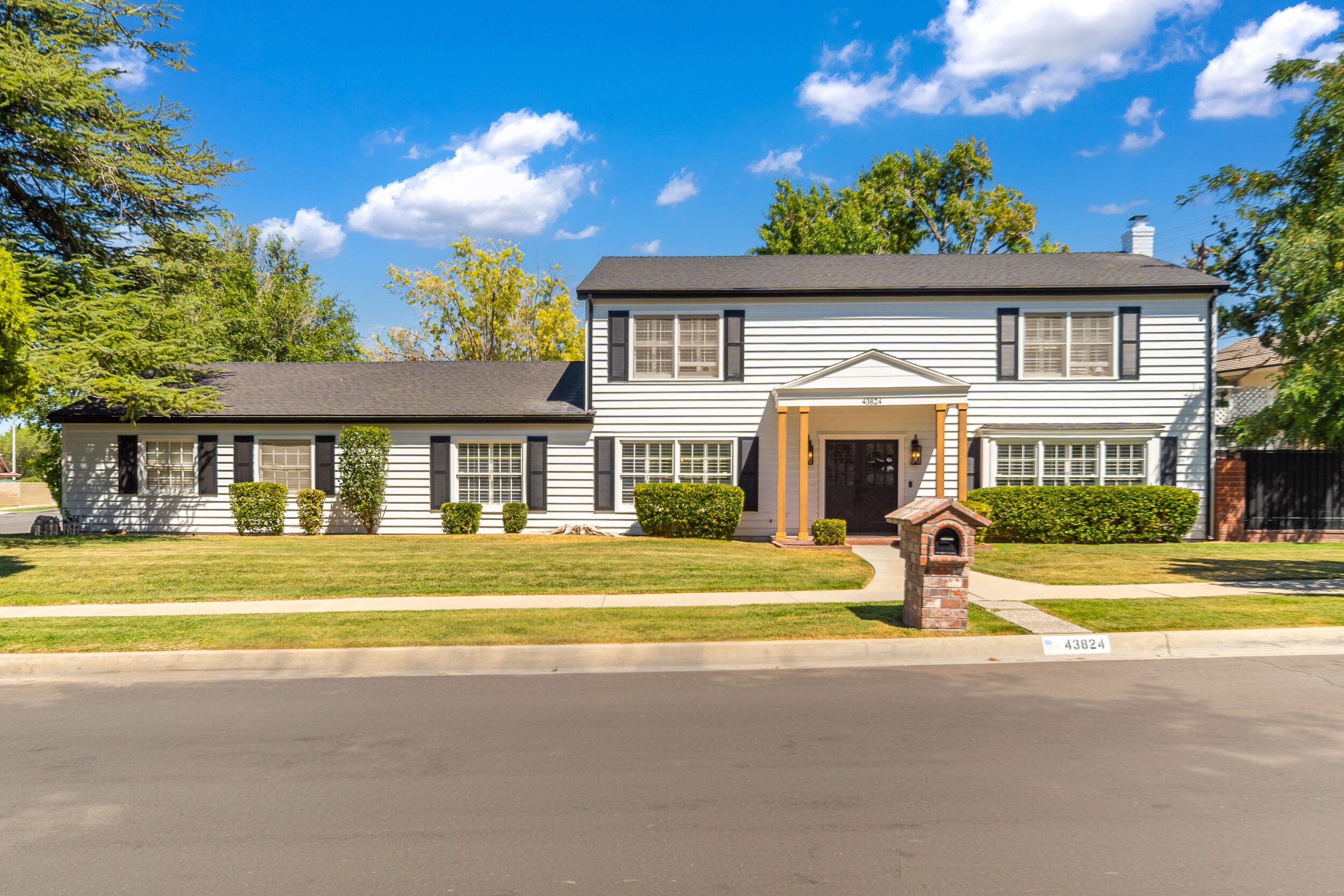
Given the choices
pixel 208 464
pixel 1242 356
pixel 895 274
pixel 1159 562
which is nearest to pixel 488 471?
pixel 208 464

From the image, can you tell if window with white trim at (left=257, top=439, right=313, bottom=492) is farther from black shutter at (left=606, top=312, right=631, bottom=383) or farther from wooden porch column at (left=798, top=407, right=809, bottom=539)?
wooden porch column at (left=798, top=407, right=809, bottom=539)

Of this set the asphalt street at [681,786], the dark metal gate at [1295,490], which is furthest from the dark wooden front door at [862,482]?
the asphalt street at [681,786]

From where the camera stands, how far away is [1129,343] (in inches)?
702

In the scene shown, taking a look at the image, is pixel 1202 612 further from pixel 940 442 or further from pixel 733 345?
pixel 733 345

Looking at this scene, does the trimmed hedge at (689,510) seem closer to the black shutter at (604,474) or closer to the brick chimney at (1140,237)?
the black shutter at (604,474)

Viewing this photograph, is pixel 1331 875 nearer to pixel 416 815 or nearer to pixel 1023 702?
pixel 1023 702

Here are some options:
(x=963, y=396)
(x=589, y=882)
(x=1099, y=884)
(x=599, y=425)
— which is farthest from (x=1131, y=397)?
(x=589, y=882)

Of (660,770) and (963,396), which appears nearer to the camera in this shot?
(660,770)

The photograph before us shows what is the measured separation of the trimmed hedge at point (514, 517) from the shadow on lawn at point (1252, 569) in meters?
13.0

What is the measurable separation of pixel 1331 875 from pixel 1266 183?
21.2 metres

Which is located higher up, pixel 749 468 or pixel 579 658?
pixel 749 468

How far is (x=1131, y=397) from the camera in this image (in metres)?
17.8

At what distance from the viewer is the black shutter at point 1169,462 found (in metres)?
17.7

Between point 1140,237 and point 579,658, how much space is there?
2044 cm
